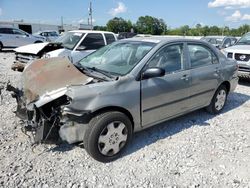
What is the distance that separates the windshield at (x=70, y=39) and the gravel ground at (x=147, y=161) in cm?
413

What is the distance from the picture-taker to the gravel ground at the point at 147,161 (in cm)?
315

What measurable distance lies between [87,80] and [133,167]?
1.30 meters

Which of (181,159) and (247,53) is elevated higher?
(247,53)

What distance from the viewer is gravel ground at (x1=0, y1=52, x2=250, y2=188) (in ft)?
10.3

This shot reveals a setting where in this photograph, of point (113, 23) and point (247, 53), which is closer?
point (247, 53)

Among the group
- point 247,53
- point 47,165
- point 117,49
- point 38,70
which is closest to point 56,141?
point 47,165

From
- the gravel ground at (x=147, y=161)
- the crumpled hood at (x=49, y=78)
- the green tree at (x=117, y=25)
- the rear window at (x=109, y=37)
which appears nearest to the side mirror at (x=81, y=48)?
the rear window at (x=109, y=37)

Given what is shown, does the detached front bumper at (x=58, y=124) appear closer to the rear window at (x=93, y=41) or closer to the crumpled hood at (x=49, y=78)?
the crumpled hood at (x=49, y=78)

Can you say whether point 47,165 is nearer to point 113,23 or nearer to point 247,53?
→ point 247,53

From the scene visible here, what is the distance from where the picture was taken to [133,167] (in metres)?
3.44

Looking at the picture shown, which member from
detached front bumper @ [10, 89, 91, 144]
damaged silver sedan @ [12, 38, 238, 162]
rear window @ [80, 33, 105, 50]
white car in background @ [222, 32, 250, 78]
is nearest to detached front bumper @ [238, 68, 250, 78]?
white car in background @ [222, 32, 250, 78]

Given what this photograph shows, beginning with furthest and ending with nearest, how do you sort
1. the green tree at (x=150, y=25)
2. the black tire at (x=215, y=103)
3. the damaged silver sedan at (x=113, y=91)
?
the green tree at (x=150, y=25) → the black tire at (x=215, y=103) → the damaged silver sedan at (x=113, y=91)

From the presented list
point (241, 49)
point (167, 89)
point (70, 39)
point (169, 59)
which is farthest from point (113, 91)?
point (241, 49)

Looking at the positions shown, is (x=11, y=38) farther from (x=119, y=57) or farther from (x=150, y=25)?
(x=150, y=25)
